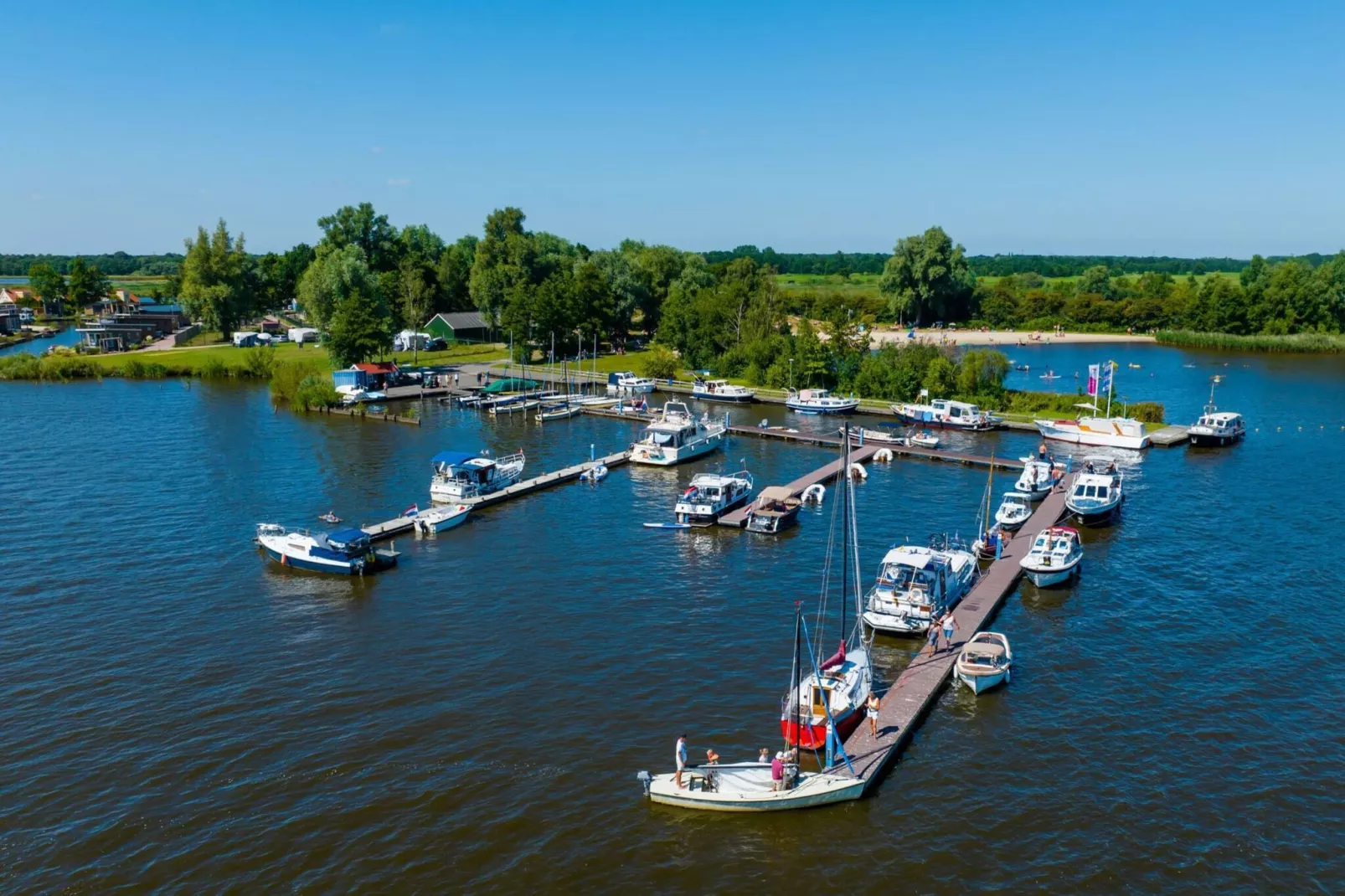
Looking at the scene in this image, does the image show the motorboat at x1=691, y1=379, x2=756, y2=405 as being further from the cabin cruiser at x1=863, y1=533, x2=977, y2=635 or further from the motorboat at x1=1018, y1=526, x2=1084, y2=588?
the cabin cruiser at x1=863, y1=533, x2=977, y2=635

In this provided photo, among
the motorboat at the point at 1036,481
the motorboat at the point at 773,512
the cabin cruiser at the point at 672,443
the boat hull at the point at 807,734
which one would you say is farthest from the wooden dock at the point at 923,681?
the cabin cruiser at the point at 672,443

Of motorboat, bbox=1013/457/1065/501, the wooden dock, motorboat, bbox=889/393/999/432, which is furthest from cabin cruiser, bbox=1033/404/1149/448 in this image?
the wooden dock

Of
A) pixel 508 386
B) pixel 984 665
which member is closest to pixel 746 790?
pixel 984 665

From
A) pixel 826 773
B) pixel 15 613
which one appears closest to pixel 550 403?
pixel 15 613

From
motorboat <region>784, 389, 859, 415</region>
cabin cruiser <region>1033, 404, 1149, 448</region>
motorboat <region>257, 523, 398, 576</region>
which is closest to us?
motorboat <region>257, 523, 398, 576</region>

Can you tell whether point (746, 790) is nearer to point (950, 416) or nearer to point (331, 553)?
point (331, 553)

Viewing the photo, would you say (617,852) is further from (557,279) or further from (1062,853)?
(557,279)
